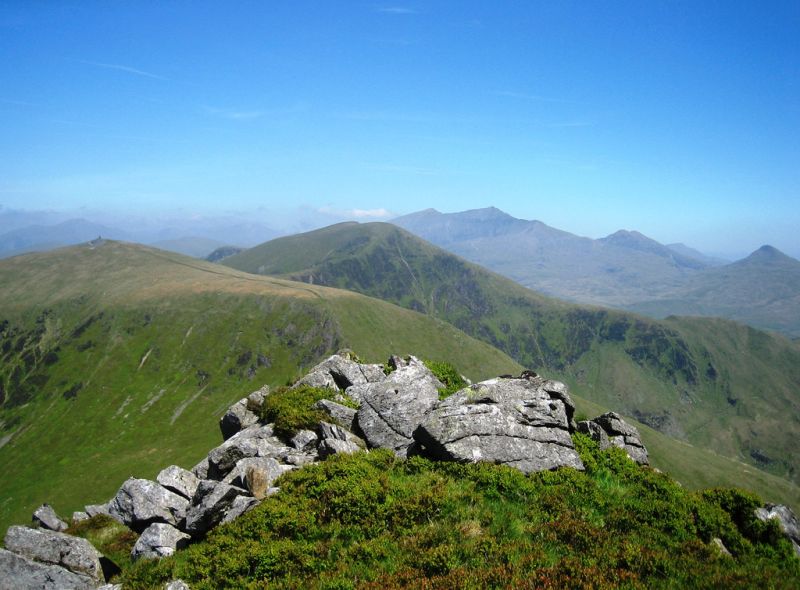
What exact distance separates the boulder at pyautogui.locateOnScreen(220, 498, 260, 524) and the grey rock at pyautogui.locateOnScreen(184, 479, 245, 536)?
243mm

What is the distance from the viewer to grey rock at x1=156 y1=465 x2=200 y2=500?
21.5 meters

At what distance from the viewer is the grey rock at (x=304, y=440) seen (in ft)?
74.2

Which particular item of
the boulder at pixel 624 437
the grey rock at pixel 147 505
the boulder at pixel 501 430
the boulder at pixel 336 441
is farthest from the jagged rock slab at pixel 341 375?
the boulder at pixel 624 437

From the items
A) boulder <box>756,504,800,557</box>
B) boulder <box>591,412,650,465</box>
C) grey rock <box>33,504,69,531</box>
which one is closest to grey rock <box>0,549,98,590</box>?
grey rock <box>33,504,69,531</box>

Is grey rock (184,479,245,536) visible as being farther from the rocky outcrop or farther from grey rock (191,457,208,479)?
the rocky outcrop

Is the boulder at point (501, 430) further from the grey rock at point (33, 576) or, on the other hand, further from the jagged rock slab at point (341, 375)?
the grey rock at point (33, 576)

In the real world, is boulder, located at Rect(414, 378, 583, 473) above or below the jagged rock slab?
above

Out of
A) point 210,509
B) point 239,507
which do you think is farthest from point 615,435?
point 210,509

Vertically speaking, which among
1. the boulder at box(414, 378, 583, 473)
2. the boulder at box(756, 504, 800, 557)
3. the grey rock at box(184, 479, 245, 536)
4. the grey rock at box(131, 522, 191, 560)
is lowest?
the grey rock at box(131, 522, 191, 560)

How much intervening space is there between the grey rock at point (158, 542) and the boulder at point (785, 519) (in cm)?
2034

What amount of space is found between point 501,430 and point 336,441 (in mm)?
7645

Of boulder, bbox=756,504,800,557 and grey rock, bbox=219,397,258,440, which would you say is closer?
boulder, bbox=756,504,800,557

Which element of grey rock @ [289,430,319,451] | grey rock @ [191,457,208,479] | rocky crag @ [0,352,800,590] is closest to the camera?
rocky crag @ [0,352,800,590]

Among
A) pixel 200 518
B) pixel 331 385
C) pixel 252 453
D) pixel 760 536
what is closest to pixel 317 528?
pixel 200 518
